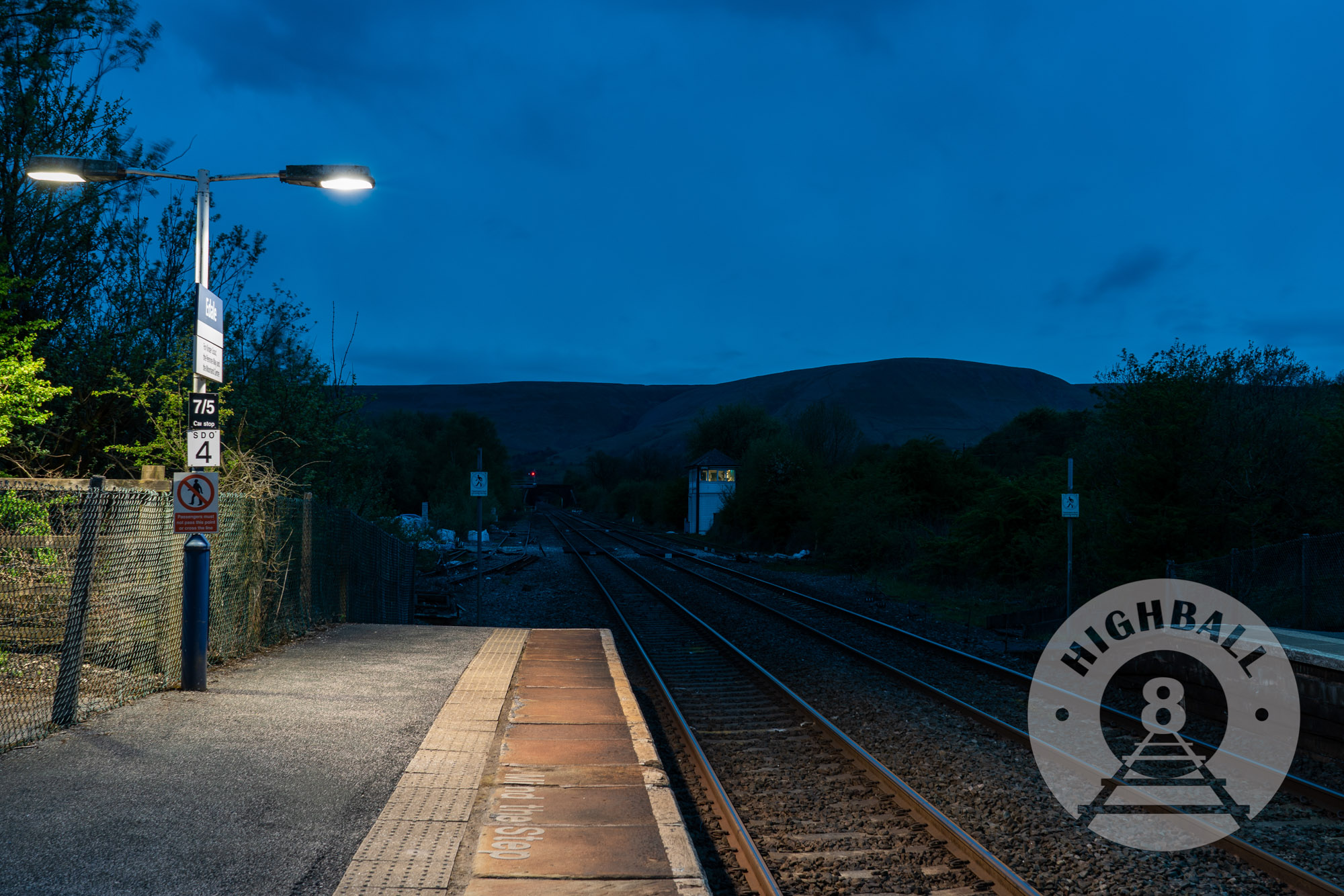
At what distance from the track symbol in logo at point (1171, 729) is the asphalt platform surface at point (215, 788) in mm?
5066

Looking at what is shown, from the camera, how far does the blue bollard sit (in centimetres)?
803

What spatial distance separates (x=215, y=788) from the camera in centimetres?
535

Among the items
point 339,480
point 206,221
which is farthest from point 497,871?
point 339,480

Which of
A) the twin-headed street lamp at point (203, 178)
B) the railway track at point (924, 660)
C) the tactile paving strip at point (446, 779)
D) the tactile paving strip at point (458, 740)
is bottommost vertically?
the railway track at point (924, 660)

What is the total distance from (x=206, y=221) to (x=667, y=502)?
79.9 m

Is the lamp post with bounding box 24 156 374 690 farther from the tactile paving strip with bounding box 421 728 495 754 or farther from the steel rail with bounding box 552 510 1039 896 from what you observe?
the steel rail with bounding box 552 510 1039 896

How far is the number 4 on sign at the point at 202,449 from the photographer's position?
8.11 meters

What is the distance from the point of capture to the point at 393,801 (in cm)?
526

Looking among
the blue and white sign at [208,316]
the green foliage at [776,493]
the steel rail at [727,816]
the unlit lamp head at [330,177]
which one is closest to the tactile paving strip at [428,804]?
the steel rail at [727,816]

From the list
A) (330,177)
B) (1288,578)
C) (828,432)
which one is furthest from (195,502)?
(828,432)

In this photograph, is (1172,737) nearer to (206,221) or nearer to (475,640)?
(475,640)

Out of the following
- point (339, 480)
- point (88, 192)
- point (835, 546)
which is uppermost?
point (88, 192)

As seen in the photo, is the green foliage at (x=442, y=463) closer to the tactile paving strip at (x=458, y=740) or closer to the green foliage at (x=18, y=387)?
the green foliage at (x=18, y=387)

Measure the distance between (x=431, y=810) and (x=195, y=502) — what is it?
4388 millimetres
